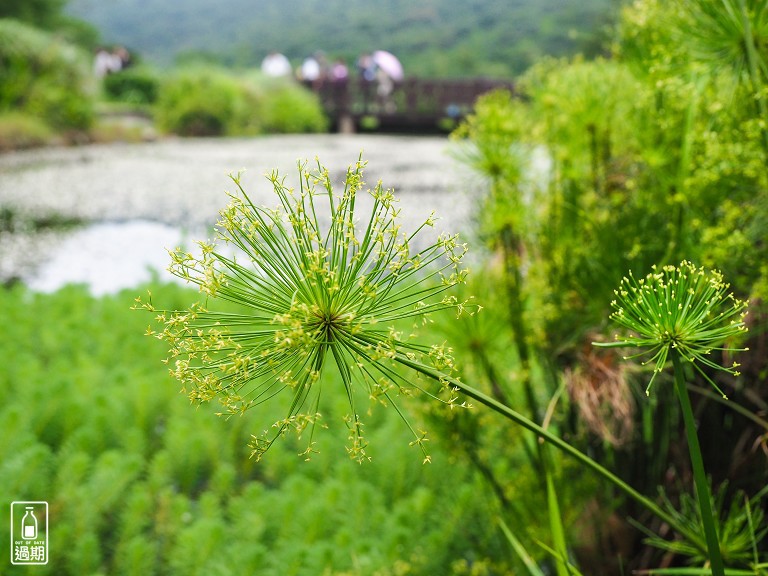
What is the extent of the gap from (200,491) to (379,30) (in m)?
54.5

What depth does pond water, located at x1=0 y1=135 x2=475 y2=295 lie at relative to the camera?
300 inches

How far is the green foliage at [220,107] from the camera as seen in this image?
Result: 1953 cm

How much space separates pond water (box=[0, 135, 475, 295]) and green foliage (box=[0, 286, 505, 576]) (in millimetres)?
1282

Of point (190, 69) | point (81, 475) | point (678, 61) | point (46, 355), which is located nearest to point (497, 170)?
point (678, 61)

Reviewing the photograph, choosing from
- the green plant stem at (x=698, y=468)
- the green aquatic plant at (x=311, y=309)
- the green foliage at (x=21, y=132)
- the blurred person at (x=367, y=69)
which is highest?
the blurred person at (x=367, y=69)

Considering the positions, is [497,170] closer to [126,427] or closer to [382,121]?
[126,427]

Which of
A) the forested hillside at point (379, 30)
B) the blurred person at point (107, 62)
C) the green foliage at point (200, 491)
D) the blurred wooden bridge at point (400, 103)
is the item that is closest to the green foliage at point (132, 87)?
the blurred person at point (107, 62)

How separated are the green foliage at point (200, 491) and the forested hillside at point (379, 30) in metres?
22.3

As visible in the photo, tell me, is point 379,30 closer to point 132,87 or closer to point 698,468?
point 132,87

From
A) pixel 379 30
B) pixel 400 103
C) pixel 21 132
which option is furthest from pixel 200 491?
pixel 379 30

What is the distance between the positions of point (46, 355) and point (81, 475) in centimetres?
190

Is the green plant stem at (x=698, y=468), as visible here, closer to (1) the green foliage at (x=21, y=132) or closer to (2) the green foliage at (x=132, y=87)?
(1) the green foliage at (x=21, y=132)

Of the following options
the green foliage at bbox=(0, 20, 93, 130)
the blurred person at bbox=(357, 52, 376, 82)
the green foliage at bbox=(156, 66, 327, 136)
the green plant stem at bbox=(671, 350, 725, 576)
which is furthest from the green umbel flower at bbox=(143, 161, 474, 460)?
the blurred person at bbox=(357, 52, 376, 82)

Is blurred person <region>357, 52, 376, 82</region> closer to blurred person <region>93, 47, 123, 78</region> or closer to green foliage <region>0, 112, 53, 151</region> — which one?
blurred person <region>93, 47, 123, 78</region>
